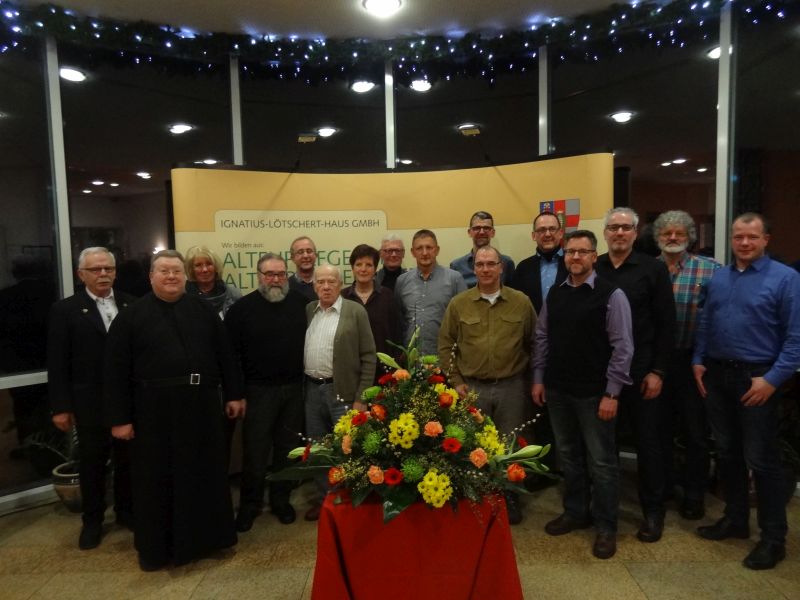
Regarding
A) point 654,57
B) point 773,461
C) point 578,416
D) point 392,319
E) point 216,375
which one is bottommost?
point 773,461

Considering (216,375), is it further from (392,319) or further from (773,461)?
(773,461)

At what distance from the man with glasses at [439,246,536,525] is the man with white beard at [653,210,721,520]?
85 centimetres

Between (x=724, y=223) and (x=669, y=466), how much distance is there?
1.75 metres

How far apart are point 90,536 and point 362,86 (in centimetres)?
382

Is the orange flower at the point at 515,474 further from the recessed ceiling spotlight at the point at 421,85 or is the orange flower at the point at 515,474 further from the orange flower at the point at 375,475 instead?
the recessed ceiling spotlight at the point at 421,85

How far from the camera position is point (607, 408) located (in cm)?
268

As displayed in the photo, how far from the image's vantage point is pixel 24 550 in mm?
3070

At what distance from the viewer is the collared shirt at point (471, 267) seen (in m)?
3.78

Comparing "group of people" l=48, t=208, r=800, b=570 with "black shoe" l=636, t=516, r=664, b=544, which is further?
"black shoe" l=636, t=516, r=664, b=544

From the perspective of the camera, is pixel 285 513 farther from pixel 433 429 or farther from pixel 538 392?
pixel 433 429

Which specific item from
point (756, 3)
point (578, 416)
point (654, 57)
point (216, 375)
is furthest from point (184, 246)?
point (756, 3)

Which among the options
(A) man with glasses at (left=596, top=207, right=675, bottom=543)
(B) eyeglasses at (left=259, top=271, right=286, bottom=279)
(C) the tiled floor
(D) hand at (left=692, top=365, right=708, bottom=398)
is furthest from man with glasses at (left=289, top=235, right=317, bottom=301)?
(D) hand at (left=692, top=365, right=708, bottom=398)

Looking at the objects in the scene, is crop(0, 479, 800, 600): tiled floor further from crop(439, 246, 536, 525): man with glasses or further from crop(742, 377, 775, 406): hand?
crop(742, 377, 775, 406): hand

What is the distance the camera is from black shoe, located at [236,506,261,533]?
3166mm
